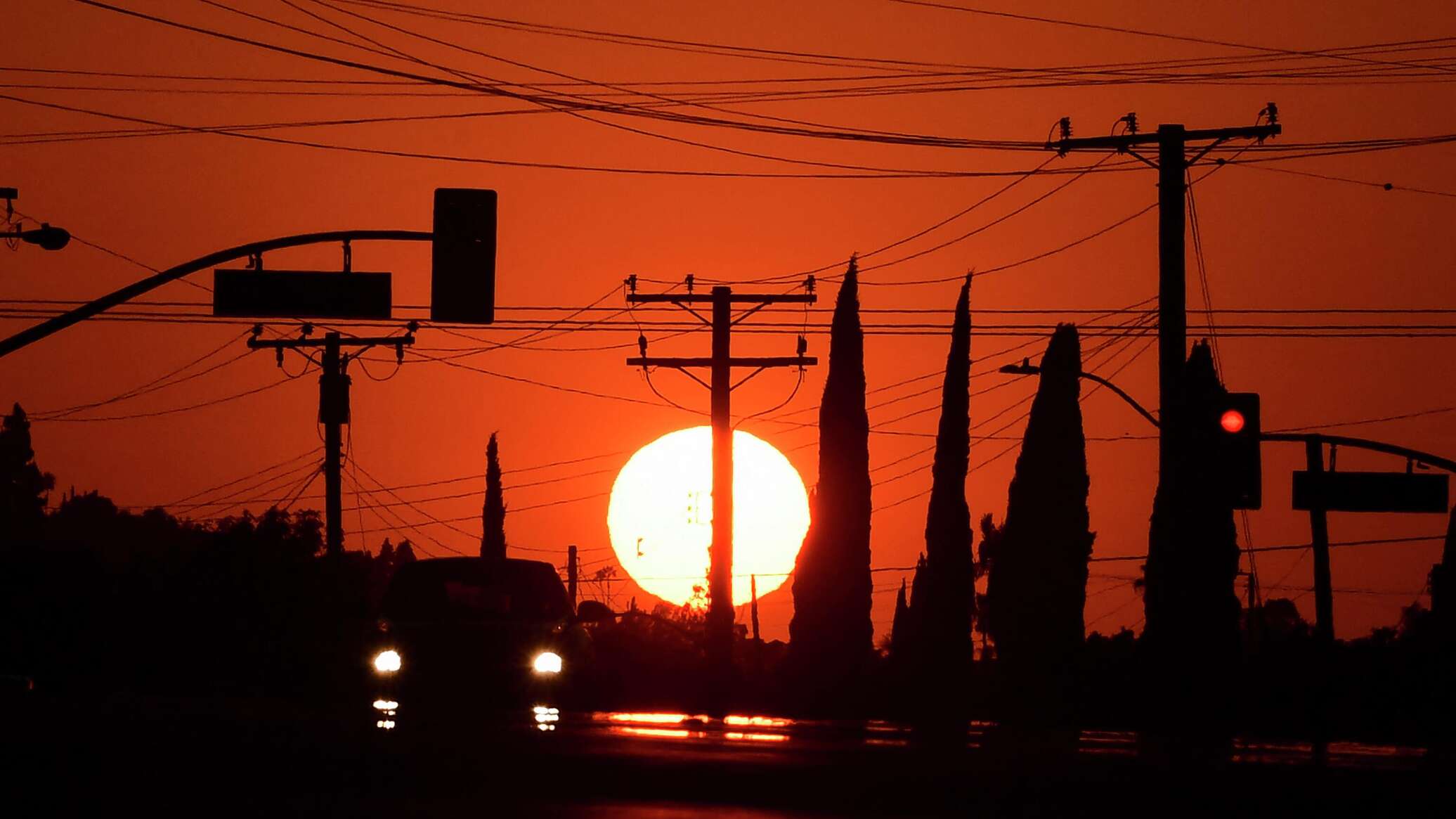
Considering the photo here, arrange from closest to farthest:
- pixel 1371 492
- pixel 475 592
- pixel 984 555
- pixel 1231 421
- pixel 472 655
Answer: pixel 472 655 < pixel 475 592 < pixel 1231 421 < pixel 1371 492 < pixel 984 555

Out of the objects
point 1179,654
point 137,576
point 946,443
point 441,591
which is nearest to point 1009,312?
point 946,443

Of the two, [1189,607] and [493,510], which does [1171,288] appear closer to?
[1189,607]

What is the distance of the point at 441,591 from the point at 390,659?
0.96m

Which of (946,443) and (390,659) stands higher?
(946,443)

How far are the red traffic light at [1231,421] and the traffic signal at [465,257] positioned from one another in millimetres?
9734

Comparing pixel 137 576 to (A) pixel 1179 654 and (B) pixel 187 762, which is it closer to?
(A) pixel 1179 654

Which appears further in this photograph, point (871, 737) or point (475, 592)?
point (871, 737)

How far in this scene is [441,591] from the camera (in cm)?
1819

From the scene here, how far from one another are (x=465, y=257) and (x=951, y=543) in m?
35.9

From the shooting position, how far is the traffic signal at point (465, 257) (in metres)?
21.9

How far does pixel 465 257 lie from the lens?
22016 mm

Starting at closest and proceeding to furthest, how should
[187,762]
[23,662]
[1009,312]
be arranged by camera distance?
1. [187,762]
2. [23,662]
3. [1009,312]

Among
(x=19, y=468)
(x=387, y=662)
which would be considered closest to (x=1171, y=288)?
(x=387, y=662)

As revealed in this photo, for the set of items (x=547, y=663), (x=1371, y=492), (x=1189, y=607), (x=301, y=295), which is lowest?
(x=547, y=663)
